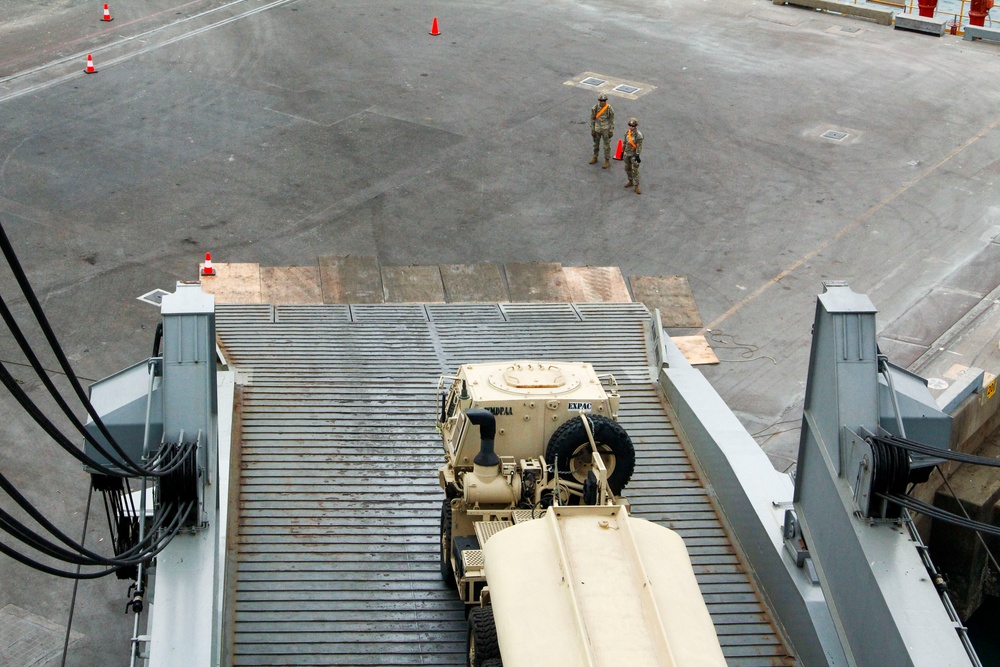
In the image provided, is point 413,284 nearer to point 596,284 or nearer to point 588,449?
point 596,284

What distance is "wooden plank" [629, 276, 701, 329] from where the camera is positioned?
19.3 m

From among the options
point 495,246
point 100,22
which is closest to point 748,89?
point 495,246

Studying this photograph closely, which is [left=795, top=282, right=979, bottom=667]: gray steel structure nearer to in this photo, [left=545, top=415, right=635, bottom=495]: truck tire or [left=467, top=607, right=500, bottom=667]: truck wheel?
[left=545, top=415, right=635, bottom=495]: truck tire

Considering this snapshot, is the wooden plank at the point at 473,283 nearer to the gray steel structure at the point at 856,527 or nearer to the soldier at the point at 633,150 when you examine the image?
the soldier at the point at 633,150

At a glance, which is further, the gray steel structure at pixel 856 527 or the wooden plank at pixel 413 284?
the wooden plank at pixel 413 284

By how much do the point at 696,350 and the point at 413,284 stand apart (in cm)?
455

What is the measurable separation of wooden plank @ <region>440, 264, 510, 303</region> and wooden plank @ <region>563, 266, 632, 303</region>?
3.59ft

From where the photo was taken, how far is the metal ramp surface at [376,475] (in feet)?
37.7

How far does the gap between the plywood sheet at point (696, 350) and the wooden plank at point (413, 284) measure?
3.71 metres

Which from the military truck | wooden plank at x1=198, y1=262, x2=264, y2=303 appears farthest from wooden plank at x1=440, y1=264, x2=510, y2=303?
the military truck

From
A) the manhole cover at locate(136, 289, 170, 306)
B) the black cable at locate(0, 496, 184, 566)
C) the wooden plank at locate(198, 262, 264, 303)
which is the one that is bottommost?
the black cable at locate(0, 496, 184, 566)

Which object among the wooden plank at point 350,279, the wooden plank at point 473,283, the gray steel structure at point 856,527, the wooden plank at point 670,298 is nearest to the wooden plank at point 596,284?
the wooden plank at point 670,298

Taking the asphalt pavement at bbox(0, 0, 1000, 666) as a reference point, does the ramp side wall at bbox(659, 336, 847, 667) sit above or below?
below

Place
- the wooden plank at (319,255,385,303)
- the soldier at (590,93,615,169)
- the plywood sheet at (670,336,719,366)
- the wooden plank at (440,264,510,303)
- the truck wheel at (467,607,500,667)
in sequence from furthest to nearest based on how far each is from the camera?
the soldier at (590,93,615,169) → the wooden plank at (440,264,510,303) → the wooden plank at (319,255,385,303) → the plywood sheet at (670,336,719,366) → the truck wheel at (467,607,500,667)
